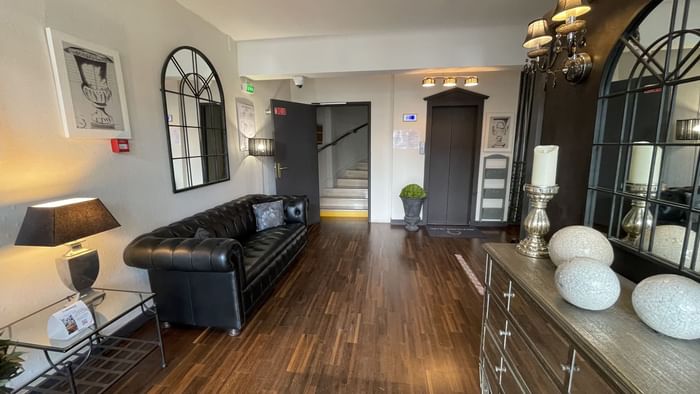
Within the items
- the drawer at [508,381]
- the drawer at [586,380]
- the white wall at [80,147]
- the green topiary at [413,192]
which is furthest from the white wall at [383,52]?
the drawer at [586,380]

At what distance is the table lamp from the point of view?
5.02 feet

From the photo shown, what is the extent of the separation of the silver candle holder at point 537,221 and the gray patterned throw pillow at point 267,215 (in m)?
2.87

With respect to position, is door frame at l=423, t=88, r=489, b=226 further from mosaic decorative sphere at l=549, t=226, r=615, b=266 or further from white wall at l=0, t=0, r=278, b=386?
mosaic decorative sphere at l=549, t=226, r=615, b=266

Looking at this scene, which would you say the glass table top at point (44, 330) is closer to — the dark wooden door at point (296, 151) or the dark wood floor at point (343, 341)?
the dark wood floor at point (343, 341)

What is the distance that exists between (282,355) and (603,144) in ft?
7.54

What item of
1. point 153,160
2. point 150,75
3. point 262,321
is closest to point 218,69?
point 150,75

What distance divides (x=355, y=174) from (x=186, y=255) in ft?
16.9

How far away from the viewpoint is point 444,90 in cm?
470

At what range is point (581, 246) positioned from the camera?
1147mm

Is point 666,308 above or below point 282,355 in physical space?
above

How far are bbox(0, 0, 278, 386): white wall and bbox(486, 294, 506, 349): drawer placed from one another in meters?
2.64

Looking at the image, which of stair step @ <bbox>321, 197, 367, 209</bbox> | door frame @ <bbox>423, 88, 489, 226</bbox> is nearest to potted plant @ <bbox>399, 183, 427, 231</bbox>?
door frame @ <bbox>423, 88, 489, 226</bbox>

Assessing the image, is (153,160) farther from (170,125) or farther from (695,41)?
(695,41)

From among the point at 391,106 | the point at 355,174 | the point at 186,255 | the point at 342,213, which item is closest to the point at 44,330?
the point at 186,255
